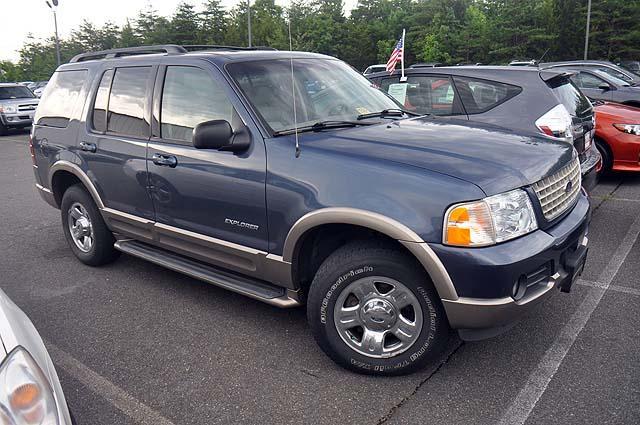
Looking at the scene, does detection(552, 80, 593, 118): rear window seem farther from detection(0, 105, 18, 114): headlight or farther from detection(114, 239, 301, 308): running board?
detection(0, 105, 18, 114): headlight

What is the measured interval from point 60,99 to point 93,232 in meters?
1.32

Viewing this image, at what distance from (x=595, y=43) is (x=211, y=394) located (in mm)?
46685

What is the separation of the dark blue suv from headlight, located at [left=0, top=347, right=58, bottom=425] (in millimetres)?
1649

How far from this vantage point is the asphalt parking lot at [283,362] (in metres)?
2.75

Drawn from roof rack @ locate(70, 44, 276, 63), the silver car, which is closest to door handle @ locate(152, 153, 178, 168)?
roof rack @ locate(70, 44, 276, 63)

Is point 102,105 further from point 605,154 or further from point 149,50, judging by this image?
point 605,154

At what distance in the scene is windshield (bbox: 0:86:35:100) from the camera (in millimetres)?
18922

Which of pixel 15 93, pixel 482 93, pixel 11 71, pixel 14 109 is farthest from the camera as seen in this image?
pixel 11 71

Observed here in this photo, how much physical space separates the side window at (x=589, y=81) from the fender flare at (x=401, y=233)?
981cm

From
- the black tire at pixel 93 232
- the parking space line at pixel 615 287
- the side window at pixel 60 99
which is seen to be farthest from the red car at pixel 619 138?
the side window at pixel 60 99

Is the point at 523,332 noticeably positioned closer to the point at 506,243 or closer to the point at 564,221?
the point at 564,221

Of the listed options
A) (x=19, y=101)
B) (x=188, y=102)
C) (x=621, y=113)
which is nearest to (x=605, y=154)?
(x=621, y=113)

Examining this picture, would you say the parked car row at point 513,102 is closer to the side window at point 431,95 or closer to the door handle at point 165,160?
the side window at point 431,95

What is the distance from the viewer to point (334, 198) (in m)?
2.93
